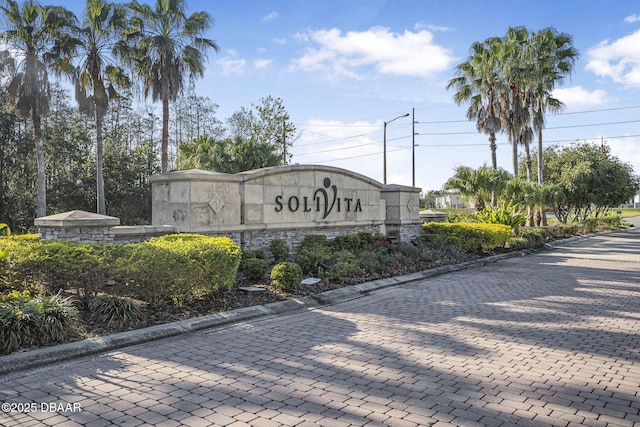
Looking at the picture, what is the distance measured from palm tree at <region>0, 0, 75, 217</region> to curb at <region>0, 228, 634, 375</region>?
58.2 ft

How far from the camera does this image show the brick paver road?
12.8ft

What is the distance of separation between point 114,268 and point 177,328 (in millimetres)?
1263

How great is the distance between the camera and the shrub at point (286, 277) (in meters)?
8.70

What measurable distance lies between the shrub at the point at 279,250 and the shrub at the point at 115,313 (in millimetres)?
5133

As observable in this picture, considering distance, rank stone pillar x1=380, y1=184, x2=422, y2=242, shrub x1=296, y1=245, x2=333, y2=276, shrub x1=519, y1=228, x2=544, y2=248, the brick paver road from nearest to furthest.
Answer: the brick paver road → shrub x1=296, y1=245, x2=333, y2=276 → stone pillar x1=380, y1=184, x2=422, y2=242 → shrub x1=519, y1=228, x2=544, y2=248

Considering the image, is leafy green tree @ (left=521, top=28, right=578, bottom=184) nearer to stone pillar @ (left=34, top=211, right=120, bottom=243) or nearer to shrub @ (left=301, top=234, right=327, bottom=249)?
shrub @ (left=301, top=234, right=327, bottom=249)

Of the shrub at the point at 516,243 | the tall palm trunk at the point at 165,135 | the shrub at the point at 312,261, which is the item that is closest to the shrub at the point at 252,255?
the shrub at the point at 312,261

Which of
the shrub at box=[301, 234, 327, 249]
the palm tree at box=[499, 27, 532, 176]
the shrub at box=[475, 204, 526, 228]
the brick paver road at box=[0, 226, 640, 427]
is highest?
the palm tree at box=[499, 27, 532, 176]

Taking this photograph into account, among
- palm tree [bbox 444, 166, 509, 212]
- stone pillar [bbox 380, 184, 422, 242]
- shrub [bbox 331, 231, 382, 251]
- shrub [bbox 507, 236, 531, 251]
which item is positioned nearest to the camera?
shrub [bbox 331, 231, 382, 251]

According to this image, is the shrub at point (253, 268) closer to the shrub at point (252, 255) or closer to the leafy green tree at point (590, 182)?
the shrub at point (252, 255)

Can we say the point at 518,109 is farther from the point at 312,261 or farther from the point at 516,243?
the point at 312,261

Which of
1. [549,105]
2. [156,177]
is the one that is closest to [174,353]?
[156,177]

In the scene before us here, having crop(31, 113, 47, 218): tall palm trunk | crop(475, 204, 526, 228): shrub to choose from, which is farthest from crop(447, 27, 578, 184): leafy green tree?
crop(31, 113, 47, 218): tall palm trunk

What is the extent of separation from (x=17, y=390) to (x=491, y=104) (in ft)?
84.9
